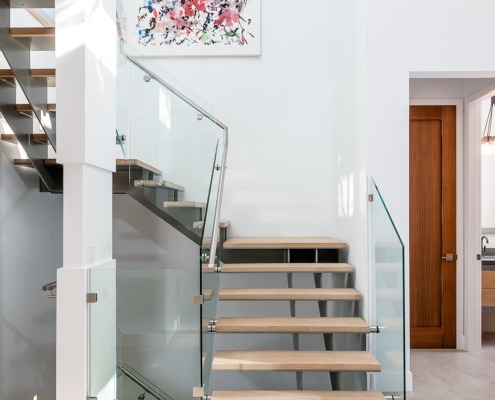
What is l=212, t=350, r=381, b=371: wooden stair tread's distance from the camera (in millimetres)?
3137

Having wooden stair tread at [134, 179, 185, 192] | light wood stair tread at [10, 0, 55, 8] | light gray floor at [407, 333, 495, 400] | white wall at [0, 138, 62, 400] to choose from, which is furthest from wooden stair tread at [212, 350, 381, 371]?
light wood stair tread at [10, 0, 55, 8]

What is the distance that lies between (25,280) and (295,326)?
95.8 inches

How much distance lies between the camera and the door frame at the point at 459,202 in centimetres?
497

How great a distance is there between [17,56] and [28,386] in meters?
2.80

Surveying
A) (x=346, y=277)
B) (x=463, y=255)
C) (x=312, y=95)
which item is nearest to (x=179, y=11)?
(x=312, y=95)

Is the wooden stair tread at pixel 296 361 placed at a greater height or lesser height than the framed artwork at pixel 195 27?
lesser

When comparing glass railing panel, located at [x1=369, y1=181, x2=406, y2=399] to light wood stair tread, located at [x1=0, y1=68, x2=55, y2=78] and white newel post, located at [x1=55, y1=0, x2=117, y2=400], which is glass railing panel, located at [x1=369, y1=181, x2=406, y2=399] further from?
light wood stair tread, located at [x1=0, y1=68, x2=55, y2=78]

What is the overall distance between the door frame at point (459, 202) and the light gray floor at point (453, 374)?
0.33 meters

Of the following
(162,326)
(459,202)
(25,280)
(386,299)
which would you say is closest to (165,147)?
(162,326)

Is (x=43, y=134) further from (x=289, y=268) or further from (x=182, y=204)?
(x=289, y=268)

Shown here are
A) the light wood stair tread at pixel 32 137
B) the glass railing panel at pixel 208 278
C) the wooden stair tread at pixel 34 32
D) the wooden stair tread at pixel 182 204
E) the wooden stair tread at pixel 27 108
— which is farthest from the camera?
the wooden stair tread at pixel 182 204

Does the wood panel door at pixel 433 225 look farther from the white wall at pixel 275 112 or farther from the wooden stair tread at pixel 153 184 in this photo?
the wooden stair tread at pixel 153 184

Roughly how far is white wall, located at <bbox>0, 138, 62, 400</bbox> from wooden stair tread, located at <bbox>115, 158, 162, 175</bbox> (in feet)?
3.02

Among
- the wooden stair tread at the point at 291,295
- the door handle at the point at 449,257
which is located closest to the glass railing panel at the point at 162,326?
the wooden stair tread at the point at 291,295
